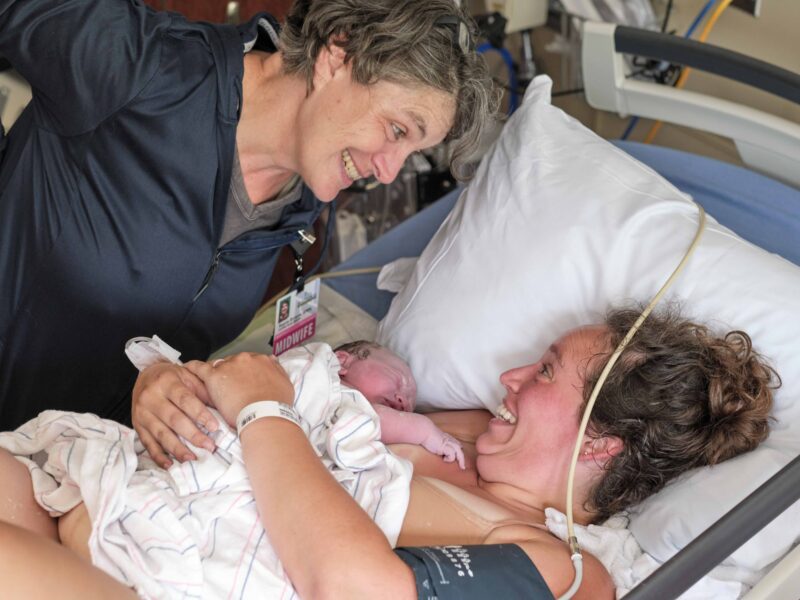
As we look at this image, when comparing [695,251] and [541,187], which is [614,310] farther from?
[541,187]

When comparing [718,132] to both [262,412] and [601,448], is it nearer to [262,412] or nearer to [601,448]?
[601,448]

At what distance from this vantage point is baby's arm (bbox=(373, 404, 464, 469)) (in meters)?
1.95

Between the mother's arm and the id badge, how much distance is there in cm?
69

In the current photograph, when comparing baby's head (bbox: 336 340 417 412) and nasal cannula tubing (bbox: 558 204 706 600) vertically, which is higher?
nasal cannula tubing (bbox: 558 204 706 600)

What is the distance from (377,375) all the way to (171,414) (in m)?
0.57

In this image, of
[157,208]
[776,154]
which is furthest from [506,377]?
[776,154]

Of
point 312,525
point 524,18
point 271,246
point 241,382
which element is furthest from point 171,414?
point 524,18

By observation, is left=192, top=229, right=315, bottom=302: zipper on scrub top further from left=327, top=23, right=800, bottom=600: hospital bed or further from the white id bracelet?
the white id bracelet

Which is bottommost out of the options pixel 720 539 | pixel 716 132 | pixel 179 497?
pixel 179 497

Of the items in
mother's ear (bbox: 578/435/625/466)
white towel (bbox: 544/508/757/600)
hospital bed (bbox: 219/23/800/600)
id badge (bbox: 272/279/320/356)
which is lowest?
id badge (bbox: 272/279/320/356)

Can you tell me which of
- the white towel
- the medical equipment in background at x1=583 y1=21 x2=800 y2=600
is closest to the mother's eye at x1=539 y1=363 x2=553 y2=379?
the white towel

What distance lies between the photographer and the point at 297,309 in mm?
2311

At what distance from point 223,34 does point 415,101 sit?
419 millimetres

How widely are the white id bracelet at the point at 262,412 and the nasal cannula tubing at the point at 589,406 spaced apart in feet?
1.58
